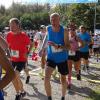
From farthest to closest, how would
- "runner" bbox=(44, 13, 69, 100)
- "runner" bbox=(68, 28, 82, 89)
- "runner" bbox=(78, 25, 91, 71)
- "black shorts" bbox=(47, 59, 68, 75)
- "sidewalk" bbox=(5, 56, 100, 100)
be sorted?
"runner" bbox=(78, 25, 91, 71)
"runner" bbox=(68, 28, 82, 89)
"sidewalk" bbox=(5, 56, 100, 100)
"black shorts" bbox=(47, 59, 68, 75)
"runner" bbox=(44, 13, 69, 100)

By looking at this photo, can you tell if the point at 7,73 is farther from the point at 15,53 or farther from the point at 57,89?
the point at 57,89

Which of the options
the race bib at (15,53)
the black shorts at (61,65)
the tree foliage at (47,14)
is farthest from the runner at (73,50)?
the tree foliage at (47,14)

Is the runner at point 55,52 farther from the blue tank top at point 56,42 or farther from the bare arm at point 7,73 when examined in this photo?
the bare arm at point 7,73

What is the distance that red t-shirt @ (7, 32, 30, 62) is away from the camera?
7.54m

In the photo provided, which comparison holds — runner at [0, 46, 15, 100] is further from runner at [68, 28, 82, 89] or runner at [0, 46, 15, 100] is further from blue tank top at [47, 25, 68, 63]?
runner at [68, 28, 82, 89]

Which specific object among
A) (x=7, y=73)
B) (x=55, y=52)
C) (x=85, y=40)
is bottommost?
(x=85, y=40)

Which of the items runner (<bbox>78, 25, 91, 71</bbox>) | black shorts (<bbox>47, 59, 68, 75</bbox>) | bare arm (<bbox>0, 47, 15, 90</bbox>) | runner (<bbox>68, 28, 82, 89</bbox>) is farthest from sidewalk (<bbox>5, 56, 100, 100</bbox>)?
bare arm (<bbox>0, 47, 15, 90</bbox>)

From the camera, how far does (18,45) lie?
760 centimetres

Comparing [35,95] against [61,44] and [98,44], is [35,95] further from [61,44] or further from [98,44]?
[98,44]

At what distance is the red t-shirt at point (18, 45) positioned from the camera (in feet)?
24.7

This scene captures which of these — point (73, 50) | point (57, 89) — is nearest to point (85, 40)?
point (73, 50)

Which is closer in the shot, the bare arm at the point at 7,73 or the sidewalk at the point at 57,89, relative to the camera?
the bare arm at the point at 7,73

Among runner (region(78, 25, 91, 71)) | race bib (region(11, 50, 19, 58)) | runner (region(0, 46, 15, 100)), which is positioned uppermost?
runner (region(0, 46, 15, 100))

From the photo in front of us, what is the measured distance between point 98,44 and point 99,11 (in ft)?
98.5
